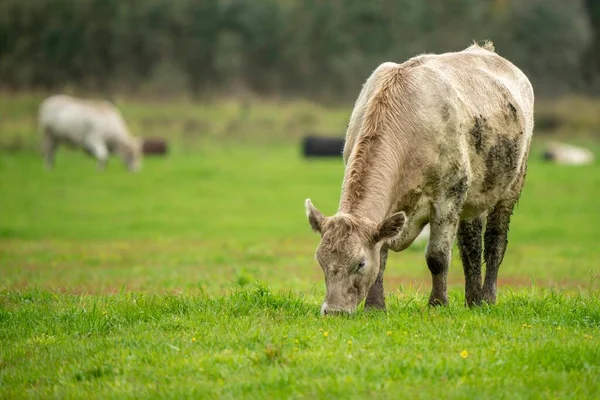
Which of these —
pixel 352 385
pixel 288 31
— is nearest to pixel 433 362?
pixel 352 385

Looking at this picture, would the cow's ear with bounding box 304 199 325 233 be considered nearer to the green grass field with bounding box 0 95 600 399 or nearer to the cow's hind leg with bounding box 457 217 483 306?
the green grass field with bounding box 0 95 600 399

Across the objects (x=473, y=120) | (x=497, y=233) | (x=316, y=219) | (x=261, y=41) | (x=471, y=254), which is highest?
(x=261, y=41)

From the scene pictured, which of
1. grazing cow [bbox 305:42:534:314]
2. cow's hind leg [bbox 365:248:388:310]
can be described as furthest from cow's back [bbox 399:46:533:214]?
cow's hind leg [bbox 365:248:388:310]

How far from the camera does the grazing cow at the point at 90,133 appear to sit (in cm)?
4206

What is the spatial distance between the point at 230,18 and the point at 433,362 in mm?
72391

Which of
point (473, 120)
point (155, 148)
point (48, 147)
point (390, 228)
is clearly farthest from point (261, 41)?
point (390, 228)

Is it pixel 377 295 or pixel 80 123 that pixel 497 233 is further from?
pixel 80 123

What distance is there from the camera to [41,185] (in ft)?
117

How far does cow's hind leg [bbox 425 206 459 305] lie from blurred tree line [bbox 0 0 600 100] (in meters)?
61.0

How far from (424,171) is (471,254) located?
1.94m

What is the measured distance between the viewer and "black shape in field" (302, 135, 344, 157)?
45.5 m

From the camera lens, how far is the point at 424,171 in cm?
945

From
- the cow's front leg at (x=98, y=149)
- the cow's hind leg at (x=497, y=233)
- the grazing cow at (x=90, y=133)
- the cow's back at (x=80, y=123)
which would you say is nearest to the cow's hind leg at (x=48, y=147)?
the grazing cow at (x=90, y=133)

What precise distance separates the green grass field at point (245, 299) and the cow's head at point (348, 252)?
1.08ft
